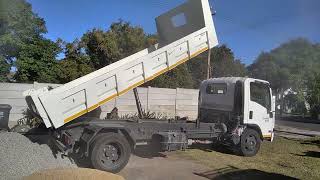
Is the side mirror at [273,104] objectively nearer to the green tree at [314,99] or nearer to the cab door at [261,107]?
the cab door at [261,107]

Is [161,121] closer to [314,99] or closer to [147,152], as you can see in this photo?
[147,152]

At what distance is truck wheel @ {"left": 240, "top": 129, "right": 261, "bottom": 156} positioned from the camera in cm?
1264

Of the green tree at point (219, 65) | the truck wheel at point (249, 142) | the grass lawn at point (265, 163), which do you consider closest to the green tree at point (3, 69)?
the grass lawn at point (265, 163)

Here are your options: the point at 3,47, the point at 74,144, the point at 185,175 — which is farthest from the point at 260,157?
the point at 3,47

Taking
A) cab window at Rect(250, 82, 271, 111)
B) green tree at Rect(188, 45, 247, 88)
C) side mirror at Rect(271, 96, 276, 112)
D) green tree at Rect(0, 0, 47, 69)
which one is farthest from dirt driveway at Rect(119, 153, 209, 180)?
green tree at Rect(188, 45, 247, 88)

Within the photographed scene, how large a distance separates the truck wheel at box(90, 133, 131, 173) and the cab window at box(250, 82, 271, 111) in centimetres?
502

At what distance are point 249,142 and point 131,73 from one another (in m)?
5.02

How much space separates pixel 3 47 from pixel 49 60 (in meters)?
3.02

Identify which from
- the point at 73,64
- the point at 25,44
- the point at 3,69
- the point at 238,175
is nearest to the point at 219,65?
the point at 73,64

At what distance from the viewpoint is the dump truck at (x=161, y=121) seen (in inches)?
356

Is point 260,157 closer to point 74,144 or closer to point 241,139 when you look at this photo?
point 241,139

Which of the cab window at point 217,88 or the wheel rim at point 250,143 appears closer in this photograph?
the wheel rim at point 250,143

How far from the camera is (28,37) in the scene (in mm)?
25188

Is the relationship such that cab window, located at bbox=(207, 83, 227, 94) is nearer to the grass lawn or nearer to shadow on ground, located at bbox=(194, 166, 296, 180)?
the grass lawn
